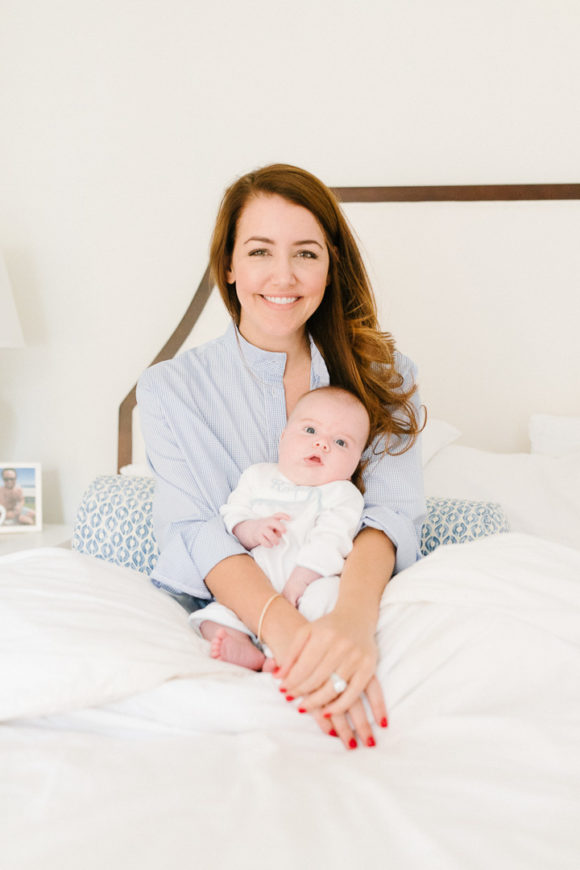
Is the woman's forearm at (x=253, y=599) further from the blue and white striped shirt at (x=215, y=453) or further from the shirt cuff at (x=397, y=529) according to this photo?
the shirt cuff at (x=397, y=529)

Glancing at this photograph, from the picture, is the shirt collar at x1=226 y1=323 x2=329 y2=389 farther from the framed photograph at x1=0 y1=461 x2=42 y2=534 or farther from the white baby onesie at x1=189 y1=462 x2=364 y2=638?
the framed photograph at x1=0 y1=461 x2=42 y2=534

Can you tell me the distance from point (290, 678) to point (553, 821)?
A: 15.9 inches

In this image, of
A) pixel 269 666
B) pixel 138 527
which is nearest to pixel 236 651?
pixel 269 666

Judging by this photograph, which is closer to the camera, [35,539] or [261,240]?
[261,240]

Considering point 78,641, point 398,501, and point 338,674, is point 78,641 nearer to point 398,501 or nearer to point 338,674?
point 338,674

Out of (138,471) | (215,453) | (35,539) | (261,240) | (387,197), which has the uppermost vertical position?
(387,197)

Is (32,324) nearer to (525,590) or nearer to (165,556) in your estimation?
(165,556)

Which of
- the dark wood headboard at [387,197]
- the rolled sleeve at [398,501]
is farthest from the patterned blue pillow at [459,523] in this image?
the dark wood headboard at [387,197]

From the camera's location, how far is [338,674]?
101 cm

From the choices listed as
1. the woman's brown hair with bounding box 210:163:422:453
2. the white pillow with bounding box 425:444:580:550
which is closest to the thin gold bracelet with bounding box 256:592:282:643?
the woman's brown hair with bounding box 210:163:422:453

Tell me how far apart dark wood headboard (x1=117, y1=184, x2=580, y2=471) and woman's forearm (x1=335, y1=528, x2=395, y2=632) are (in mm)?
1363

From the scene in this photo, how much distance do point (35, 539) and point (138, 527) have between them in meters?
1.01

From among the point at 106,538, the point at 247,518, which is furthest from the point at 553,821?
the point at 106,538

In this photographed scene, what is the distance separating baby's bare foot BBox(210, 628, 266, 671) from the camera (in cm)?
111
